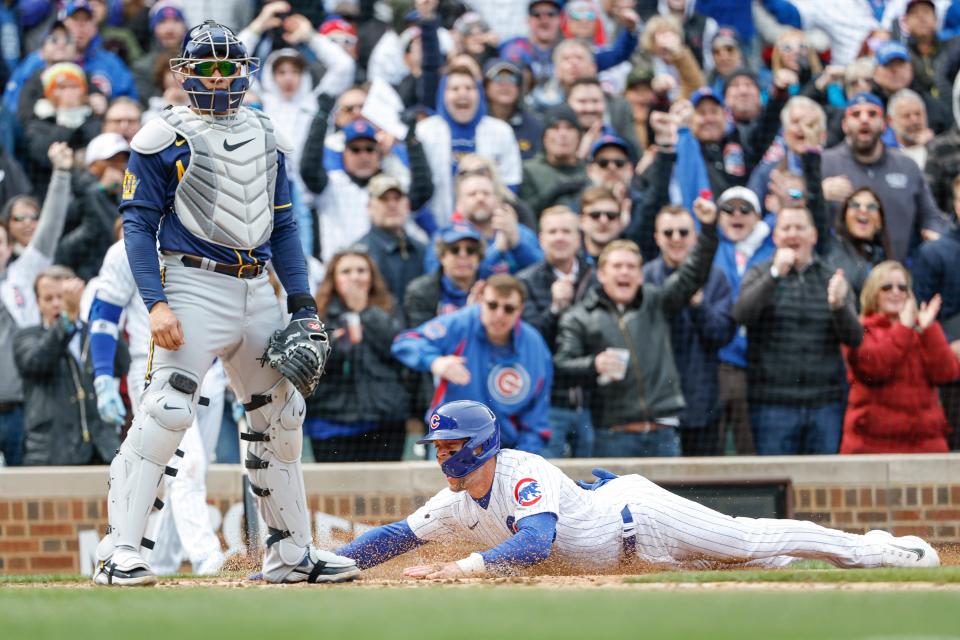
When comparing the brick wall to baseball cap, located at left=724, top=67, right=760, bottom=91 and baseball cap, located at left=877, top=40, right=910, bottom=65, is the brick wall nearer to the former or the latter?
baseball cap, located at left=724, top=67, right=760, bottom=91

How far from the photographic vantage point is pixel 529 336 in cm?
925

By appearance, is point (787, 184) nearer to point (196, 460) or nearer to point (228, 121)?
A: point (196, 460)

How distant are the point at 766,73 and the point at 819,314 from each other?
384 cm

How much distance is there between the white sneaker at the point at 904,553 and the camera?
6598mm

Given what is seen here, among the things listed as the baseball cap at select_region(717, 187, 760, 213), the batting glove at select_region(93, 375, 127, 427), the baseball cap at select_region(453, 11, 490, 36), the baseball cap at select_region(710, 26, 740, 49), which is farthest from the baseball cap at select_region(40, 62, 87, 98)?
the baseball cap at select_region(710, 26, 740, 49)

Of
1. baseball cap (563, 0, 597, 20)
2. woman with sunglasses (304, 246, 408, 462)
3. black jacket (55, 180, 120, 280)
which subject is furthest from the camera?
baseball cap (563, 0, 597, 20)

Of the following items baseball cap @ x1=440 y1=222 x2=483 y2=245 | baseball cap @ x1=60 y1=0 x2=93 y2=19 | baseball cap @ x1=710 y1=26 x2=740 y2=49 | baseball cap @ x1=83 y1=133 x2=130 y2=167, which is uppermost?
baseball cap @ x1=60 y1=0 x2=93 y2=19

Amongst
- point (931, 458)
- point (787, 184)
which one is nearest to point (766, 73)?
point (787, 184)

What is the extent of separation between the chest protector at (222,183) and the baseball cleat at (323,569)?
1327 mm

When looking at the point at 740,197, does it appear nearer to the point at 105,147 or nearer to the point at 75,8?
the point at 105,147

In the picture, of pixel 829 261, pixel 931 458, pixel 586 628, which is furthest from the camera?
pixel 829 261

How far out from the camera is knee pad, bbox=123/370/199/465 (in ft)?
19.2

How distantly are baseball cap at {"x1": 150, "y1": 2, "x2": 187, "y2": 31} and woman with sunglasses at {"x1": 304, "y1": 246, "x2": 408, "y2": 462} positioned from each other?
3794 millimetres

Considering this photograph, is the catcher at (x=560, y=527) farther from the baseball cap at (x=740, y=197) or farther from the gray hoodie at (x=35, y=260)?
the gray hoodie at (x=35, y=260)
